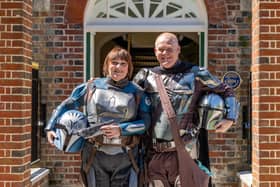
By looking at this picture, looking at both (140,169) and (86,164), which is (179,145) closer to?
(140,169)

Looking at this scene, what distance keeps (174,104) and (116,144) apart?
0.51 metres

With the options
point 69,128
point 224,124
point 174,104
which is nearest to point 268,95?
point 224,124

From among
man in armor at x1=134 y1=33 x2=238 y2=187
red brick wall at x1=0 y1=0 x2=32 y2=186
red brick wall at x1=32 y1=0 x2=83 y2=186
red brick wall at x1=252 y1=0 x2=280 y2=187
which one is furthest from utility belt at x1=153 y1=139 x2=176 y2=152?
A: red brick wall at x1=32 y1=0 x2=83 y2=186

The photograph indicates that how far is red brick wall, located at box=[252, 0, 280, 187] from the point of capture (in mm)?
4430

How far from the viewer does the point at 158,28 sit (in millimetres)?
6785

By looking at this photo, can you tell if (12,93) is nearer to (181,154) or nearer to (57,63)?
(181,154)

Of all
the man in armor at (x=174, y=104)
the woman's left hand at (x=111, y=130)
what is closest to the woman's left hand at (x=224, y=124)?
the man in armor at (x=174, y=104)

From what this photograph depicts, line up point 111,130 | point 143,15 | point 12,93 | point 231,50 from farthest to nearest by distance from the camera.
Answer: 1. point 143,15
2. point 231,50
3. point 12,93
4. point 111,130

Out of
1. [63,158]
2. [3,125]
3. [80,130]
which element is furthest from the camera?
[63,158]

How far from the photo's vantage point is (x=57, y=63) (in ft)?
21.7

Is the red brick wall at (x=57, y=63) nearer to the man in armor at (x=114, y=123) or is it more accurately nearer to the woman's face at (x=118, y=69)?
the man in armor at (x=114, y=123)

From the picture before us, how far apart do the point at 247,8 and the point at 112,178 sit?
3951mm

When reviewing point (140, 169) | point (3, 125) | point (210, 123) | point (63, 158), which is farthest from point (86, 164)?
point (63, 158)

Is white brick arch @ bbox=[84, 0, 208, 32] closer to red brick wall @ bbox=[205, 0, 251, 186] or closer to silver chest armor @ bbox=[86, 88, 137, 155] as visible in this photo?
red brick wall @ bbox=[205, 0, 251, 186]
